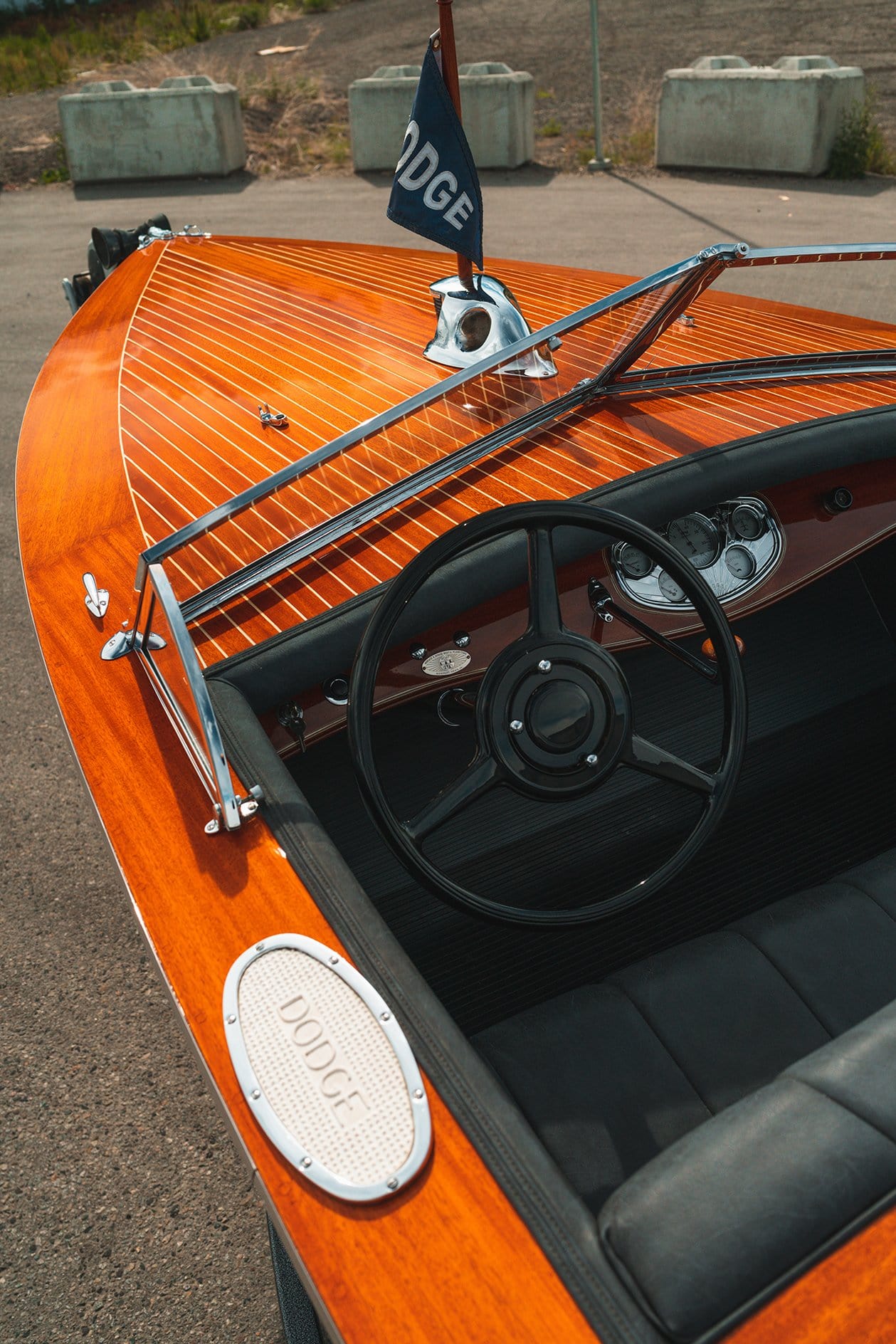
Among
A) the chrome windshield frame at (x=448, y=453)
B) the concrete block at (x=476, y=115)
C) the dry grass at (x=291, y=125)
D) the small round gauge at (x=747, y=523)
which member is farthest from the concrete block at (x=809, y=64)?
the small round gauge at (x=747, y=523)

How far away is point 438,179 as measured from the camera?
218 centimetres

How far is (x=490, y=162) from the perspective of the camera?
8.90 meters

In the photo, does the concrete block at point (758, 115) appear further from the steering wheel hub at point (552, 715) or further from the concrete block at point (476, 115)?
the steering wheel hub at point (552, 715)

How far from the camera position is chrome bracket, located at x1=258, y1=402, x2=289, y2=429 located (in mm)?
2178

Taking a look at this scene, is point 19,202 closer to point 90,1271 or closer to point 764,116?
point 764,116

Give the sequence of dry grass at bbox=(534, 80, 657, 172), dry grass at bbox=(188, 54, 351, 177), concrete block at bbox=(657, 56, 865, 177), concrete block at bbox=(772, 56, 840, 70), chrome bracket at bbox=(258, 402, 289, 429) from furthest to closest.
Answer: dry grass at bbox=(188, 54, 351, 177)
dry grass at bbox=(534, 80, 657, 172)
concrete block at bbox=(772, 56, 840, 70)
concrete block at bbox=(657, 56, 865, 177)
chrome bracket at bbox=(258, 402, 289, 429)

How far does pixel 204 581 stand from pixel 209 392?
0.84 metres

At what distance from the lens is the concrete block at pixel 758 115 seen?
25.7ft

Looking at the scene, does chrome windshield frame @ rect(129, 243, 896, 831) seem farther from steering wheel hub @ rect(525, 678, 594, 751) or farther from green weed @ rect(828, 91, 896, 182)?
green weed @ rect(828, 91, 896, 182)

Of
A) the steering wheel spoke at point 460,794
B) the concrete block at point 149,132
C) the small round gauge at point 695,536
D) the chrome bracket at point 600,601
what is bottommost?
Answer: the steering wheel spoke at point 460,794

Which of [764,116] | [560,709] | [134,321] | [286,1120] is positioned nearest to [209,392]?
[134,321]

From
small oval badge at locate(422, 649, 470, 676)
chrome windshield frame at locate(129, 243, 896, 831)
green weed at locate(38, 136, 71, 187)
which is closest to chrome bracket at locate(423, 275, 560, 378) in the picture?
chrome windshield frame at locate(129, 243, 896, 831)

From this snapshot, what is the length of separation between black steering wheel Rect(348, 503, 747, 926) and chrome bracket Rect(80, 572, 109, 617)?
661 millimetres

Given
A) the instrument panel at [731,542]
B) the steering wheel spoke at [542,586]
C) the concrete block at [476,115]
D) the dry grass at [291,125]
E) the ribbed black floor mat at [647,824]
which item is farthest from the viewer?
the dry grass at [291,125]
